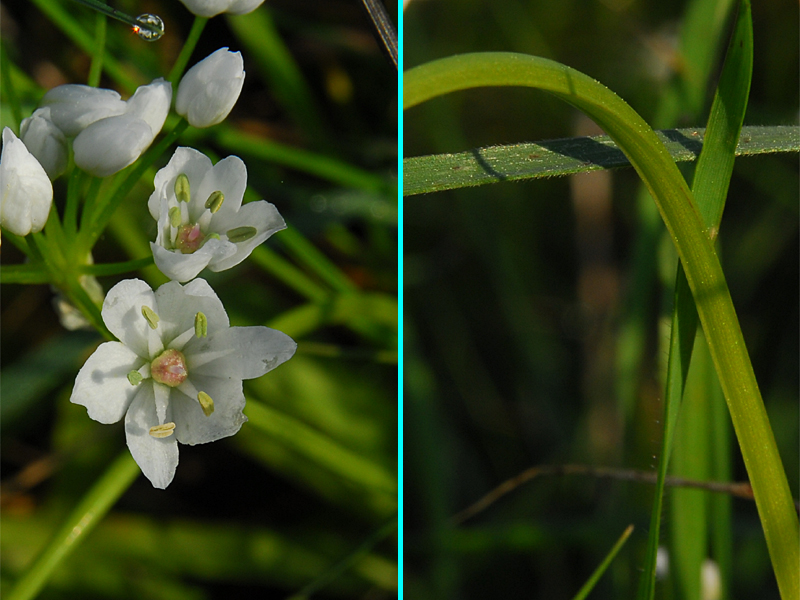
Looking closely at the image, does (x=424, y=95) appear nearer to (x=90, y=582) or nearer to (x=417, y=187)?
(x=417, y=187)

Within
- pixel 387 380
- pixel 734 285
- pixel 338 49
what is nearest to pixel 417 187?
pixel 387 380

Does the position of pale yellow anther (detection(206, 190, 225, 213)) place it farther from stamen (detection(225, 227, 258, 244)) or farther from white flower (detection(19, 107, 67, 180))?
white flower (detection(19, 107, 67, 180))

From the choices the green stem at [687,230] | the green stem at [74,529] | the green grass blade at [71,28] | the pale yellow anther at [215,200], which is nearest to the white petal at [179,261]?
the pale yellow anther at [215,200]


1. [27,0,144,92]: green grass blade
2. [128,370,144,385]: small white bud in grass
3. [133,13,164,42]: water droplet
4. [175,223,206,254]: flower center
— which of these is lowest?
[128,370,144,385]: small white bud in grass

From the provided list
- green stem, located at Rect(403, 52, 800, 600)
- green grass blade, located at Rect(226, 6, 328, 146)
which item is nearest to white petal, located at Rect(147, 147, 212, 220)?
green stem, located at Rect(403, 52, 800, 600)

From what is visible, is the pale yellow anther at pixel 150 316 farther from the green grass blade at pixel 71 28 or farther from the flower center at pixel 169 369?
the green grass blade at pixel 71 28
